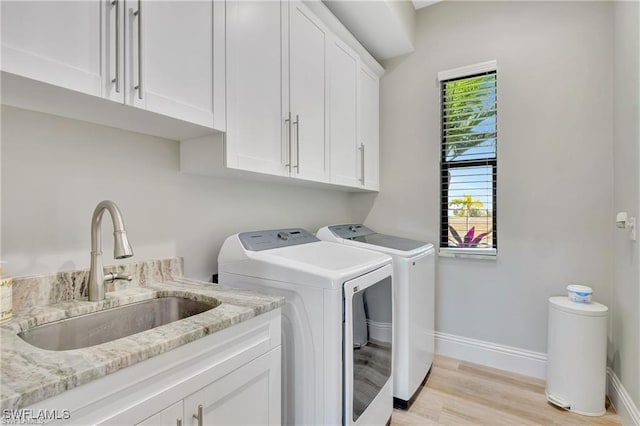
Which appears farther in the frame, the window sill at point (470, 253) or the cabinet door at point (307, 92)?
the window sill at point (470, 253)

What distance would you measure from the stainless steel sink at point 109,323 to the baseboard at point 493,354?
213cm

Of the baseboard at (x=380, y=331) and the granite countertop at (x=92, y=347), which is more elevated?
the granite countertop at (x=92, y=347)

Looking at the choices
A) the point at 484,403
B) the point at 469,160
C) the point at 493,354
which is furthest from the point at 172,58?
the point at 493,354

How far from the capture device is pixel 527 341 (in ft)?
7.70

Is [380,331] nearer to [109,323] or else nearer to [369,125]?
[109,323]

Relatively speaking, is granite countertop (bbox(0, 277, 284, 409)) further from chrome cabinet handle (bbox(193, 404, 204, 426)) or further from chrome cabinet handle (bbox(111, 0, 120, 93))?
chrome cabinet handle (bbox(111, 0, 120, 93))

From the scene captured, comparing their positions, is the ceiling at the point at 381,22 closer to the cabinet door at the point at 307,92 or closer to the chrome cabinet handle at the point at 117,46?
the cabinet door at the point at 307,92

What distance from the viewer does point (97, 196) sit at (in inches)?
49.8

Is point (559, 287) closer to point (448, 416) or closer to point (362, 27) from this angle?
point (448, 416)

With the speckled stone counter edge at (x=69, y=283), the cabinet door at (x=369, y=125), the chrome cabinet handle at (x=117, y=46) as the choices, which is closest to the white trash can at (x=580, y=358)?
the cabinet door at (x=369, y=125)

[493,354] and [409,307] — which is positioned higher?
[409,307]

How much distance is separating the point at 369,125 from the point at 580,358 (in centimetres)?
209

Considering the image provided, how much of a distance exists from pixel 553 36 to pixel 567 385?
7.54 feet

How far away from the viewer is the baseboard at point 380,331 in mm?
1642
